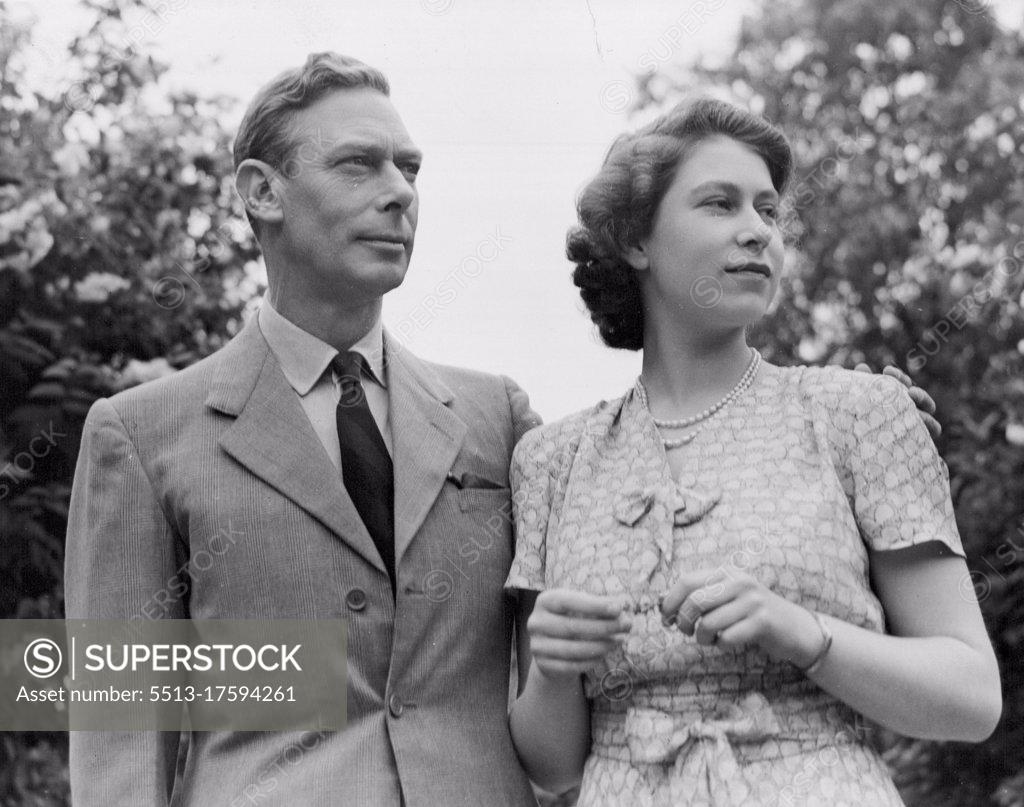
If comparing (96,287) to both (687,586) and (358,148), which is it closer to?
(358,148)

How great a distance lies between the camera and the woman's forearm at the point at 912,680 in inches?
101

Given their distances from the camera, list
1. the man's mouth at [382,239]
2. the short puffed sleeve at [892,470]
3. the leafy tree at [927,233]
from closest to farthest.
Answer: the short puffed sleeve at [892,470] < the man's mouth at [382,239] < the leafy tree at [927,233]

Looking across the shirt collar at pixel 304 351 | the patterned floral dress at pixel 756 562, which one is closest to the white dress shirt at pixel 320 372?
the shirt collar at pixel 304 351

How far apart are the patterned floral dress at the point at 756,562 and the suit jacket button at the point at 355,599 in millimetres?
389

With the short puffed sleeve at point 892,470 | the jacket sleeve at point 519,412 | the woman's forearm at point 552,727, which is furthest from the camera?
the jacket sleeve at point 519,412

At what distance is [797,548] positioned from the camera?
2.66 metres

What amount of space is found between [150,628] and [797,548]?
1.27 metres

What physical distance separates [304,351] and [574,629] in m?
1.03

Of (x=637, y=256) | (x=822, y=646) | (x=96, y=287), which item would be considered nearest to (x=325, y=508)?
(x=637, y=256)

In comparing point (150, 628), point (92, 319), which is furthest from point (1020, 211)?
point (150, 628)

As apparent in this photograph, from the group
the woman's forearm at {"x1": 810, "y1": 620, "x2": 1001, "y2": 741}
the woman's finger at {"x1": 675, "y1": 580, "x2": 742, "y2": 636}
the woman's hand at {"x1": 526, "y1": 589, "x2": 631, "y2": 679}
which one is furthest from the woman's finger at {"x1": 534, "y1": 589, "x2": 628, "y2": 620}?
the woman's forearm at {"x1": 810, "y1": 620, "x2": 1001, "y2": 741}

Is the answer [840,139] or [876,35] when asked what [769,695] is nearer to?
[840,139]

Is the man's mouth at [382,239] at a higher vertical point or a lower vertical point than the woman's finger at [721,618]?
higher

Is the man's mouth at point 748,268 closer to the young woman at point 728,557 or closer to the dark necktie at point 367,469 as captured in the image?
the young woman at point 728,557
